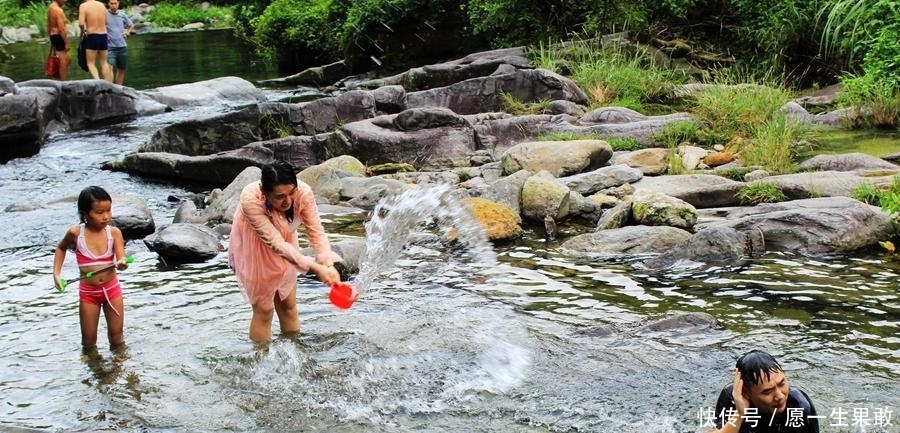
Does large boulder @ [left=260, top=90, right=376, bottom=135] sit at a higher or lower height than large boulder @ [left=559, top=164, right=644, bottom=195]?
higher

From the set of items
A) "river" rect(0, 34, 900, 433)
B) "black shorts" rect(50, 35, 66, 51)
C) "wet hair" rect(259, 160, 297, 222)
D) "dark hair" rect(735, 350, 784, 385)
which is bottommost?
"river" rect(0, 34, 900, 433)

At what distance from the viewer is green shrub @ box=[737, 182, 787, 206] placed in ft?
29.7

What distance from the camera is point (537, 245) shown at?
860 cm

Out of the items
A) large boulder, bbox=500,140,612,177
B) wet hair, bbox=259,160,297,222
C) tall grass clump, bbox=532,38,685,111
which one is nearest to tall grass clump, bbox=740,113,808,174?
large boulder, bbox=500,140,612,177

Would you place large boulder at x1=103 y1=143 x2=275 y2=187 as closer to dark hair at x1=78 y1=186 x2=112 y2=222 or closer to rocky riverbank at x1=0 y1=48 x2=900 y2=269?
rocky riverbank at x1=0 y1=48 x2=900 y2=269

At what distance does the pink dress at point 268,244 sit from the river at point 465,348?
49 centimetres

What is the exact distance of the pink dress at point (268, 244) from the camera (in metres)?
5.53

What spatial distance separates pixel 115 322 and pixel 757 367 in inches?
164

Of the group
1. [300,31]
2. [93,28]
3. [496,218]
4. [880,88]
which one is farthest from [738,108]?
[300,31]

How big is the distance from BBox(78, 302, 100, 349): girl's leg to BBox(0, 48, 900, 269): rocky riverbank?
2337 mm

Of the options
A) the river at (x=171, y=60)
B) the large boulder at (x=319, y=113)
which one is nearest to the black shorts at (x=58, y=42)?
the river at (x=171, y=60)

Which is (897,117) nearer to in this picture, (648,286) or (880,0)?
(880,0)

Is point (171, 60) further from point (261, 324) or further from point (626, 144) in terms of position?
point (261, 324)

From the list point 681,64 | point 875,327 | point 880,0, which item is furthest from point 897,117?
point 875,327
